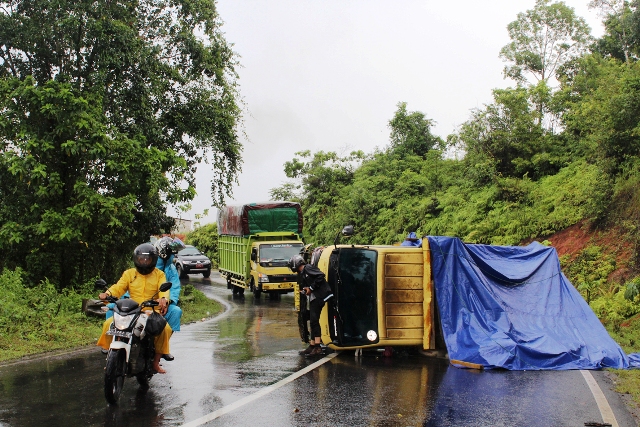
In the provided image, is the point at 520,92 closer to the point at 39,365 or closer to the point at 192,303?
the point at 192,303

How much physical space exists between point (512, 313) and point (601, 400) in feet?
11.7

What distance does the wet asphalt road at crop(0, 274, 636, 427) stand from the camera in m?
6.88

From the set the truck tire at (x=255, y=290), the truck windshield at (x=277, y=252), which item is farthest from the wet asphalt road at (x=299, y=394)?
the truck tire at (x=255, y=290)

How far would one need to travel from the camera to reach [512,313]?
454 inches

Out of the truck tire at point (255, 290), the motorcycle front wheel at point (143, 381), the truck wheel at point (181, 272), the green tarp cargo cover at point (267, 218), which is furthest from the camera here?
the truck wheel at point (181, 272)

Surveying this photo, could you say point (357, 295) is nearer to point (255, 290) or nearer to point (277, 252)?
point (277, 252)

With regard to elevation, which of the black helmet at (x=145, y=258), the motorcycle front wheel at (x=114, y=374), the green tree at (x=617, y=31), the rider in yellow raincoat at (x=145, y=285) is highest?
the green tree at (x=617, y=31)

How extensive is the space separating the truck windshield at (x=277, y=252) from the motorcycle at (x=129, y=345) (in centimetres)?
1543

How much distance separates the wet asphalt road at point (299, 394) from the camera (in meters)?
6.88

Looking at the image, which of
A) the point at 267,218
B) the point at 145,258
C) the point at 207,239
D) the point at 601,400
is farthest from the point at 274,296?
the point at 207,239

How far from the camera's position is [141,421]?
21.9 feet

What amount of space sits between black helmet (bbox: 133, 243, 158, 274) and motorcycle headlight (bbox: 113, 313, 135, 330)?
98 cm

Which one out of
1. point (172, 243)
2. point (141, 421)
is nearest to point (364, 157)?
point (172, 243)

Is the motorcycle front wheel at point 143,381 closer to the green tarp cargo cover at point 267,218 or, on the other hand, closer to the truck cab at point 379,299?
the truck cab at point 379,299
